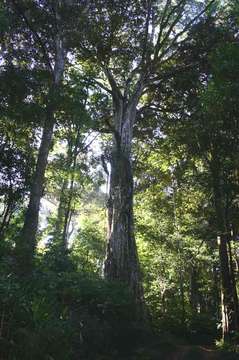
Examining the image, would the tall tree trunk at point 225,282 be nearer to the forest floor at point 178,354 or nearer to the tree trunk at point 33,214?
the forest floor at point 178,354

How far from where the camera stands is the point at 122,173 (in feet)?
39.8

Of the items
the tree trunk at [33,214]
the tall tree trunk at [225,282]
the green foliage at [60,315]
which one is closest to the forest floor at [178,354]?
the green foliage at [60,315]

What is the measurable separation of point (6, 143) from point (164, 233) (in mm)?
7594

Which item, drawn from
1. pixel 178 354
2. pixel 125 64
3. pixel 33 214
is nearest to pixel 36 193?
pixel 33 214

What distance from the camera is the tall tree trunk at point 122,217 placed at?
10250 mm

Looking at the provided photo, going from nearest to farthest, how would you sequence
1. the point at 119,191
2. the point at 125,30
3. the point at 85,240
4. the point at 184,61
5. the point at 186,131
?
the point at 186,131
the point at 119,191
the point at 125,30
the point at 184,61
the point at 85,240

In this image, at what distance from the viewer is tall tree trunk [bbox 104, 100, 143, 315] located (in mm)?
10250

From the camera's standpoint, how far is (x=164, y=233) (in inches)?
580

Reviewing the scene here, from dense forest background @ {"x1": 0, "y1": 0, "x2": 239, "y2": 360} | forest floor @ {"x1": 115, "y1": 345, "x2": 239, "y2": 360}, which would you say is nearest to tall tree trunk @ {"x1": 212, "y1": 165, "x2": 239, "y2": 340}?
dense forest background @ {"x1": 0, "y1": 0, "x2": 239, "y2": 360}

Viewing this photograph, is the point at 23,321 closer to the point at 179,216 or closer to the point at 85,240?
the point at 179,216

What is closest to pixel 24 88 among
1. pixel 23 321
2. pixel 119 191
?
pixel 119 191

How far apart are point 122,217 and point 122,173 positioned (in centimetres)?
158

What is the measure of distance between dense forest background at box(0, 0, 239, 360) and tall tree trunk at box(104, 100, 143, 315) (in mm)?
41

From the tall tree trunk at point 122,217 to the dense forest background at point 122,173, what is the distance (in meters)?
0.04
